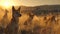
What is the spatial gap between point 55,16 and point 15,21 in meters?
0.51

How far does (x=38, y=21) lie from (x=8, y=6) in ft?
1.43

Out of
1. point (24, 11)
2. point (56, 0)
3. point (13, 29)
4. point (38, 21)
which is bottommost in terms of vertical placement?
point (13, 29)

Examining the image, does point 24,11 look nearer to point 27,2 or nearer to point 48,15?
point 27,2

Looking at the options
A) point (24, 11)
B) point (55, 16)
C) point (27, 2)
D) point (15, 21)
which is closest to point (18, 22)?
point (15, 21)

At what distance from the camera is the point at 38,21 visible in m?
1.74

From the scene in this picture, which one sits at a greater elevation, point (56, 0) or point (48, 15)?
point (56, 0)

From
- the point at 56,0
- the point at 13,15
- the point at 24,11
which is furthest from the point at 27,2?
the point at 56,0

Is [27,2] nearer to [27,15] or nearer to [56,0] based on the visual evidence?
[27,15]

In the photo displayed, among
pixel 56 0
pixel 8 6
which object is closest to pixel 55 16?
pixel 56 0

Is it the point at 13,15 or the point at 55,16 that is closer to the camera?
the point at 55,16

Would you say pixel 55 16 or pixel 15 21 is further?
pixel 15 21

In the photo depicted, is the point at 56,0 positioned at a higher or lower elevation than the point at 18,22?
higher

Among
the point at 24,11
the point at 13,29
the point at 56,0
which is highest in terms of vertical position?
the point at 56,0

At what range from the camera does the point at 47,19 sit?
1.71 metres
